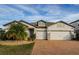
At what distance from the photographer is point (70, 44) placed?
41.7 ft

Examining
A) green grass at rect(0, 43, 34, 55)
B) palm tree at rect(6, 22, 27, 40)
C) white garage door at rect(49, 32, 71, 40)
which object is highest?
palm tree at rect(6, 22, 27, 40)

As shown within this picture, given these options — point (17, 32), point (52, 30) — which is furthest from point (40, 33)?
point (17, 32)

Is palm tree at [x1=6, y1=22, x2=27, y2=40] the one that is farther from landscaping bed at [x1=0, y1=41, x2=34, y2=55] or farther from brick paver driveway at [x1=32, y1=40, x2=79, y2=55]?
brick paver driveway at [x1=32, y1=40, x2=79, y2=55]

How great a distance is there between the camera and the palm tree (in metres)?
12.6

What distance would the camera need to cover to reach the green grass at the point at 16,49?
491 inches

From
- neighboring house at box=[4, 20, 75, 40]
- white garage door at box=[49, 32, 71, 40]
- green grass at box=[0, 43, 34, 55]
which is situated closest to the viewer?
green grass at box=[0, 43, 34, 55]

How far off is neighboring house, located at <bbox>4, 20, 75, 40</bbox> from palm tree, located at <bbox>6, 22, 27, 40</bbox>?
0.57ft

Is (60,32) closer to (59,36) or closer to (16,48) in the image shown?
(59,36)

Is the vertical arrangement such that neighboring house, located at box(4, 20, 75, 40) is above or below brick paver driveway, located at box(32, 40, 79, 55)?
above

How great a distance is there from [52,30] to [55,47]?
0.66 m

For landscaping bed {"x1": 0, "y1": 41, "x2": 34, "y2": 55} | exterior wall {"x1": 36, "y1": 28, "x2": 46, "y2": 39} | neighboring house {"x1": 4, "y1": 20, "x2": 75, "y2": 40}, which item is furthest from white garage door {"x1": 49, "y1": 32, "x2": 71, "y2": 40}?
landscaping bed {"x1": 0, "y1": 41, "x2": 34, "y2": 55}
